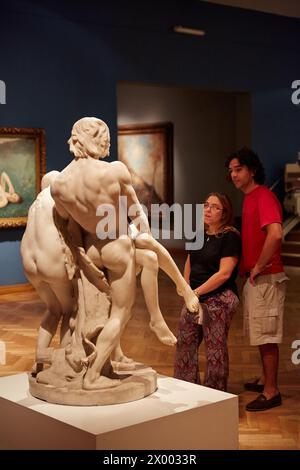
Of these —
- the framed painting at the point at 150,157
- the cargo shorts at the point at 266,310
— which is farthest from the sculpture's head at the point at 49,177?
the framed painting at the point at 150,157

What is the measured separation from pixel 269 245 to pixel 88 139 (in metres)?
1.62

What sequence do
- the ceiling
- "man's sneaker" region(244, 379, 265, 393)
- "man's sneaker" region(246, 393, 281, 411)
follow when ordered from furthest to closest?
1. the ceiling
2. "man's sneaker" region(244, 379, 265, 393)
3. "man's sneaker" region(246, 393, 281, 411)

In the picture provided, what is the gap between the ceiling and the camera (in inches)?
523

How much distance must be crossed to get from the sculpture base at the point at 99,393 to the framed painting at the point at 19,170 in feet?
22.5

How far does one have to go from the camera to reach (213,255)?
5.15 metres

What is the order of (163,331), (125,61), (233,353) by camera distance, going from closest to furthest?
(163,331), (233,353), (125,61)

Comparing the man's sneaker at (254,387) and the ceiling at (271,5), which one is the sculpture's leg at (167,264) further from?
the ceiling at (271,5)

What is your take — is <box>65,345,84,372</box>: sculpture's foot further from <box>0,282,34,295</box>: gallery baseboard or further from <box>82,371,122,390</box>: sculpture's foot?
<box>0,282,34,295</box>: gallery baseboard

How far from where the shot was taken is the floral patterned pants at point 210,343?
16.7 feet

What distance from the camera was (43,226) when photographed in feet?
13.8

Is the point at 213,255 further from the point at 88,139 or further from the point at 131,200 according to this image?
the point at 88,139

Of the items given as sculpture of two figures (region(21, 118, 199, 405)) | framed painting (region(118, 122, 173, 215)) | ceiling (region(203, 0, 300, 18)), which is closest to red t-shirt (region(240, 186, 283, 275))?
sculpture of two figures (region(21, 118, 199, 405))

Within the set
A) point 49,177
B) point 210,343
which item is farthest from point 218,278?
point 49,177

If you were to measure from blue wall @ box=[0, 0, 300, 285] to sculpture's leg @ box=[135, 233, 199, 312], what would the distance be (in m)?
7.00
